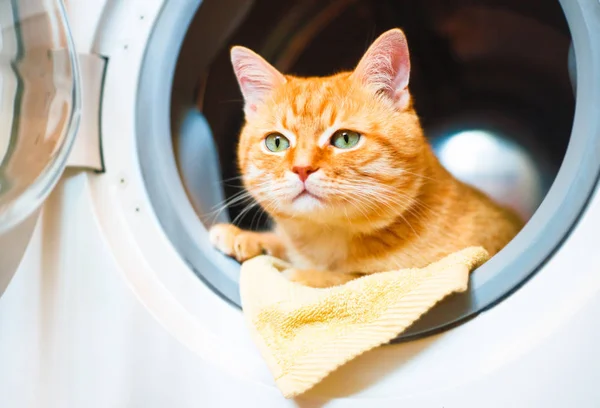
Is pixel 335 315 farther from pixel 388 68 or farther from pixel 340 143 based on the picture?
pixel 388 68

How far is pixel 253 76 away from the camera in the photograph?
105cm

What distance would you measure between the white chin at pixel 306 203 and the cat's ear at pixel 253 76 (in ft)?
0.86

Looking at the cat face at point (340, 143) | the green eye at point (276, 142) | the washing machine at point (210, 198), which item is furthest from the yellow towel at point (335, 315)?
the green eye at point (276, 142)

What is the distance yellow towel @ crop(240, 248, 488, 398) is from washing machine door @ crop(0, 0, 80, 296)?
0.36 meters

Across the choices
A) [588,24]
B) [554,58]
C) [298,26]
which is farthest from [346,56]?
[588,24]

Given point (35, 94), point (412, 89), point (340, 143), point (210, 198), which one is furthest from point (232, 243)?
point (412, 89)

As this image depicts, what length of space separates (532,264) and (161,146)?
2.08 ft

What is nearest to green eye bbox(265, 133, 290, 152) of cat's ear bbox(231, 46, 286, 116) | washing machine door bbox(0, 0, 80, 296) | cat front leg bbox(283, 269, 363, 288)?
cat's ear bbox(231, 46, 286, 116)

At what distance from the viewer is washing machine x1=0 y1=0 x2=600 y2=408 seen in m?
0.70

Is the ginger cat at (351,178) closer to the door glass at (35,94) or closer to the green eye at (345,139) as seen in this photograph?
the green eye at (345,139)

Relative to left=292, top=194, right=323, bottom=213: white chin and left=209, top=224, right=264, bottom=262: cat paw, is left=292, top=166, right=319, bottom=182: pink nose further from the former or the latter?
left=209, top=224, right=264, bottom=262: cat paw

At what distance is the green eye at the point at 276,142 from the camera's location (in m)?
0.99

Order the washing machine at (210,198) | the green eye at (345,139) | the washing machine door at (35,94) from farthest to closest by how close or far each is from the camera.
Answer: the green eye at (345,139) < the washing machine door at (35,94) < the washing machine at (210,198)

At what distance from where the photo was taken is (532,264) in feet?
2.35
